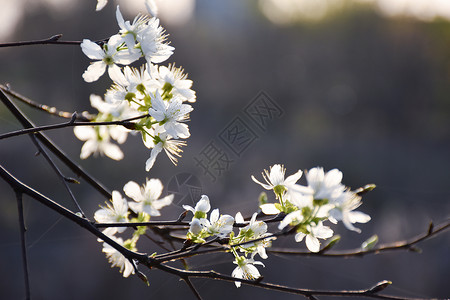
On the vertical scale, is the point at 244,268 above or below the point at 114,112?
below

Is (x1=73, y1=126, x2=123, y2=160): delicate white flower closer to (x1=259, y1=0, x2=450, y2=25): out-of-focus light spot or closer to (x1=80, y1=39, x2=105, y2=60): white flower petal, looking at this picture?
(x1=80, y1=39, x2=105, y2=60): white flower petal

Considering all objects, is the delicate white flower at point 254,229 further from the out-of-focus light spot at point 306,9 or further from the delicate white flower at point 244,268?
the out-of-focus light spot at point 306,9

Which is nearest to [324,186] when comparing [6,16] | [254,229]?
[254,229]

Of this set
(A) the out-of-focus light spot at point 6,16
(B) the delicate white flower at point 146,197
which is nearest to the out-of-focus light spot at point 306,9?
(A) the out-of-focus light spot at point 6,16

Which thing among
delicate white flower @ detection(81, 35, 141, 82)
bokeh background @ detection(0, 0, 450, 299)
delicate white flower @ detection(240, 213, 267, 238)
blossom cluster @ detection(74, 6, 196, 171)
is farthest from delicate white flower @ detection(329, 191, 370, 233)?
bokeh background @ detection(0, 0, 450, 299)

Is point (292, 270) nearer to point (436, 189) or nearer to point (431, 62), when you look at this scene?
point (436, 189)

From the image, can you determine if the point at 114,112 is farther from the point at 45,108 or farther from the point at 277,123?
the point at 277,123
